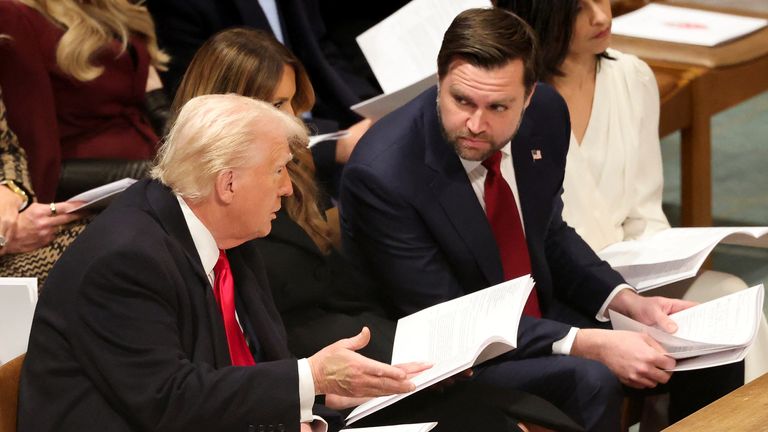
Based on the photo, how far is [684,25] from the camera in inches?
200

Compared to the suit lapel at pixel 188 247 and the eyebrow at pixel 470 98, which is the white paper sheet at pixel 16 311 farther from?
the eyebrow at pixel 470 98

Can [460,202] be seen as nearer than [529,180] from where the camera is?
Yes

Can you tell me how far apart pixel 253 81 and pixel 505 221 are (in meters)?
0.73

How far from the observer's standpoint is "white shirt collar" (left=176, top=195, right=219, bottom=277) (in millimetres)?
2424

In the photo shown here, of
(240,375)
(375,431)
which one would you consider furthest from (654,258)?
(240,375)

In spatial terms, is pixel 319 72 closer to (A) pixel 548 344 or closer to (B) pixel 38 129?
(B) pixel 38 129

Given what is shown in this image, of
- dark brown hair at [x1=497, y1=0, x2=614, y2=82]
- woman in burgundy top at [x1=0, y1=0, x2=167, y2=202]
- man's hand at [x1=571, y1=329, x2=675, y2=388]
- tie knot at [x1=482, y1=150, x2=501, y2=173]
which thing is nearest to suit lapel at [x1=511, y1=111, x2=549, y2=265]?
tie knot at [x1=482, y1=150, x2=501, y2=173]

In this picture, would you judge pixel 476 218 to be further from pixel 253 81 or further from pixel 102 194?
pixel 102 194

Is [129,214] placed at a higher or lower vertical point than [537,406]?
higher

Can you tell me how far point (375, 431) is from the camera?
2469 millimetres

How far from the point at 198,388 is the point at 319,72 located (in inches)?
88.9

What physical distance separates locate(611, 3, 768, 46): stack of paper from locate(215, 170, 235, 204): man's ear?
294 cm

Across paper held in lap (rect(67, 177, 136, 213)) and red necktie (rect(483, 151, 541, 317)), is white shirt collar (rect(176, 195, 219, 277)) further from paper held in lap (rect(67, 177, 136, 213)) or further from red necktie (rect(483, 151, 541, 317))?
red necktie (rect(483, 151, 541, 317))

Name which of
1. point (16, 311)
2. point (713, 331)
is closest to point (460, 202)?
point (713, 331)
